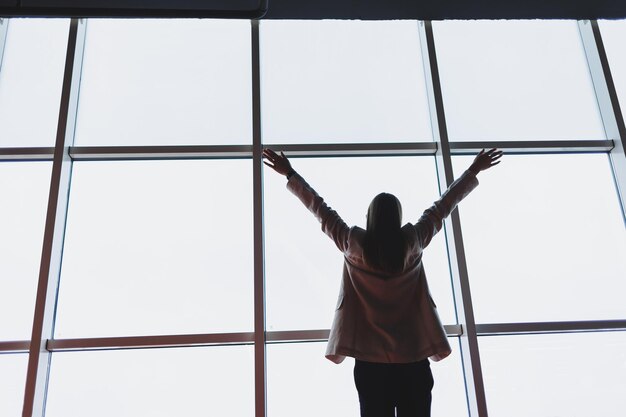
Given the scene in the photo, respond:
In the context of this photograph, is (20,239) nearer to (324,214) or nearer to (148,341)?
(148,341)

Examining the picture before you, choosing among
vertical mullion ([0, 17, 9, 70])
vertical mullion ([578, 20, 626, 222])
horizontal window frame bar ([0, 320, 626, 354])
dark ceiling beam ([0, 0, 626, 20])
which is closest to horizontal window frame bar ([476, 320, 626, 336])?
horizontal window frame bar ([0, 320, 626, 354])

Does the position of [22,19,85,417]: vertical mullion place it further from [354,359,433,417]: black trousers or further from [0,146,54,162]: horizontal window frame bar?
[354,359,433,417]: black trousers

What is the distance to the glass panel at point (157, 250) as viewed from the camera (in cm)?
244

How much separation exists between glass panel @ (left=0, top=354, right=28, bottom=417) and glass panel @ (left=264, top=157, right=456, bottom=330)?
120 cm

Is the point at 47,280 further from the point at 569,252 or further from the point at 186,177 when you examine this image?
the point at 569,252

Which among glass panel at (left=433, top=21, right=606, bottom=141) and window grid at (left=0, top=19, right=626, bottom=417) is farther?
glass panel at (left=433, top=21, right=606, bottom=141)

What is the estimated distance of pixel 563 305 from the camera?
2.58 meters

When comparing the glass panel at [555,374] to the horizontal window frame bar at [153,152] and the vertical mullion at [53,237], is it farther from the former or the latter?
the vertical mullion at [53,237]

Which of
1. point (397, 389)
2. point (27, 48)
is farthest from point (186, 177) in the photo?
point (397, 389)

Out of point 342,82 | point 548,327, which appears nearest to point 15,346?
point 342,82

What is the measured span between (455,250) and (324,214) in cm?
100

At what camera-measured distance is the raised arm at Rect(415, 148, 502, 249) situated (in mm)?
1840

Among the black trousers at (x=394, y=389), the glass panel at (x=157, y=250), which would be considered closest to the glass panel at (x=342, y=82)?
the glass panel at (x=157, y=250)

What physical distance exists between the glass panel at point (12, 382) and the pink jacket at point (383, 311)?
1594 millimetres
